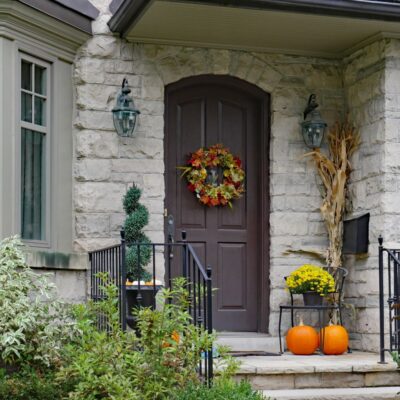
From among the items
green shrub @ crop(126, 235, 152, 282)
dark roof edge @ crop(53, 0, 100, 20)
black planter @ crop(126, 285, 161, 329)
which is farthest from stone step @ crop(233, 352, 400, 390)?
dark roof edge @ crop(53, 0, 100, 20)

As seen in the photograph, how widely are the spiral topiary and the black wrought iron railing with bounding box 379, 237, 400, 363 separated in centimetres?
205

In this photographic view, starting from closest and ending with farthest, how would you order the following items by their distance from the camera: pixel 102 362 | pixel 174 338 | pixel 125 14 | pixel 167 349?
pixel 102 362
pixel 167 349
pixel 174 338
pixel 125 14

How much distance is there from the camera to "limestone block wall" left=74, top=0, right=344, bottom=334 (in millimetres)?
7992

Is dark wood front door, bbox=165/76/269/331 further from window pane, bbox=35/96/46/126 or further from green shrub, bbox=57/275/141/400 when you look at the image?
green shrub, bbox=57/275/141/400

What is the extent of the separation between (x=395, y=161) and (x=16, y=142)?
3.41 m

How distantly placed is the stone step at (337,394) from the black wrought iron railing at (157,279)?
0.61 m

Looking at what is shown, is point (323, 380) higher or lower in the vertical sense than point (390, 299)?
lower

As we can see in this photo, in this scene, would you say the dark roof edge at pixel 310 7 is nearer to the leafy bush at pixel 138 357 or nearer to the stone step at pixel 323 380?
the leafy bush at pixel 138 357

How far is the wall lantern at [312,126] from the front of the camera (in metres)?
8.50

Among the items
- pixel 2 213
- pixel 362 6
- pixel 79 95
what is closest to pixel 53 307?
pixel 2 213

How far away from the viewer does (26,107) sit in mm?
7586

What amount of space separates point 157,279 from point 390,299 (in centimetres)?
210

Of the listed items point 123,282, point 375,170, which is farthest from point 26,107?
point 375,170

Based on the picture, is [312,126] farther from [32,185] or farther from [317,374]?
[32,185]
